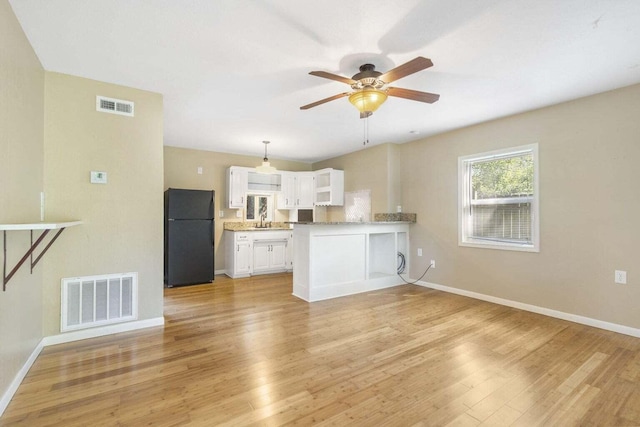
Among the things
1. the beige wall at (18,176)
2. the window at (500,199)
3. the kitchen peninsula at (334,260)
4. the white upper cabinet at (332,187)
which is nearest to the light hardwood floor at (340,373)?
the beige wall at (18,176)

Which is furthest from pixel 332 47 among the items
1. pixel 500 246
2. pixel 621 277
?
pixel 621 277

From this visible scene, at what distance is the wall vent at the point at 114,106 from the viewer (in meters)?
2.80

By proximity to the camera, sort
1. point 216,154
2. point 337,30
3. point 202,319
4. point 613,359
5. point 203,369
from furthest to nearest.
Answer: point 216,154 < point 202,319 < point 613,359 < point 203,369 < point 337,30

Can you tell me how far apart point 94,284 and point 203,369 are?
1.45 meters

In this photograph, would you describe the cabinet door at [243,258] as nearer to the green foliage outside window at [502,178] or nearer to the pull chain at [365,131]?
the pull chain at [365,131]

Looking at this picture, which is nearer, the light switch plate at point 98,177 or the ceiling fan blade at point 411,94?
the ceiling fan blade at point 411,94

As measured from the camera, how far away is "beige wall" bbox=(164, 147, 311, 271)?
5.40 metres

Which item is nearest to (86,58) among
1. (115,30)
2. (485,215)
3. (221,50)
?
(115,30)

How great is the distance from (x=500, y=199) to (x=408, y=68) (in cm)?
272

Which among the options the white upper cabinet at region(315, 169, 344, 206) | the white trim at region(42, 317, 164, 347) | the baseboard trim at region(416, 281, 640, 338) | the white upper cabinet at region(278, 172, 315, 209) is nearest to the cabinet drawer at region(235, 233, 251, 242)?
the white upper cabinet at region(278, 172, 315, 209)

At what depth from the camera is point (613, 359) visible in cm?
234

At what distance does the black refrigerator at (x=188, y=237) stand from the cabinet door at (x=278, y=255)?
1.18 metres

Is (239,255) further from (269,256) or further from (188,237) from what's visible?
(188,237)

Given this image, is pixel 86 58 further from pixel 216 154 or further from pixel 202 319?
pixel 216 154
